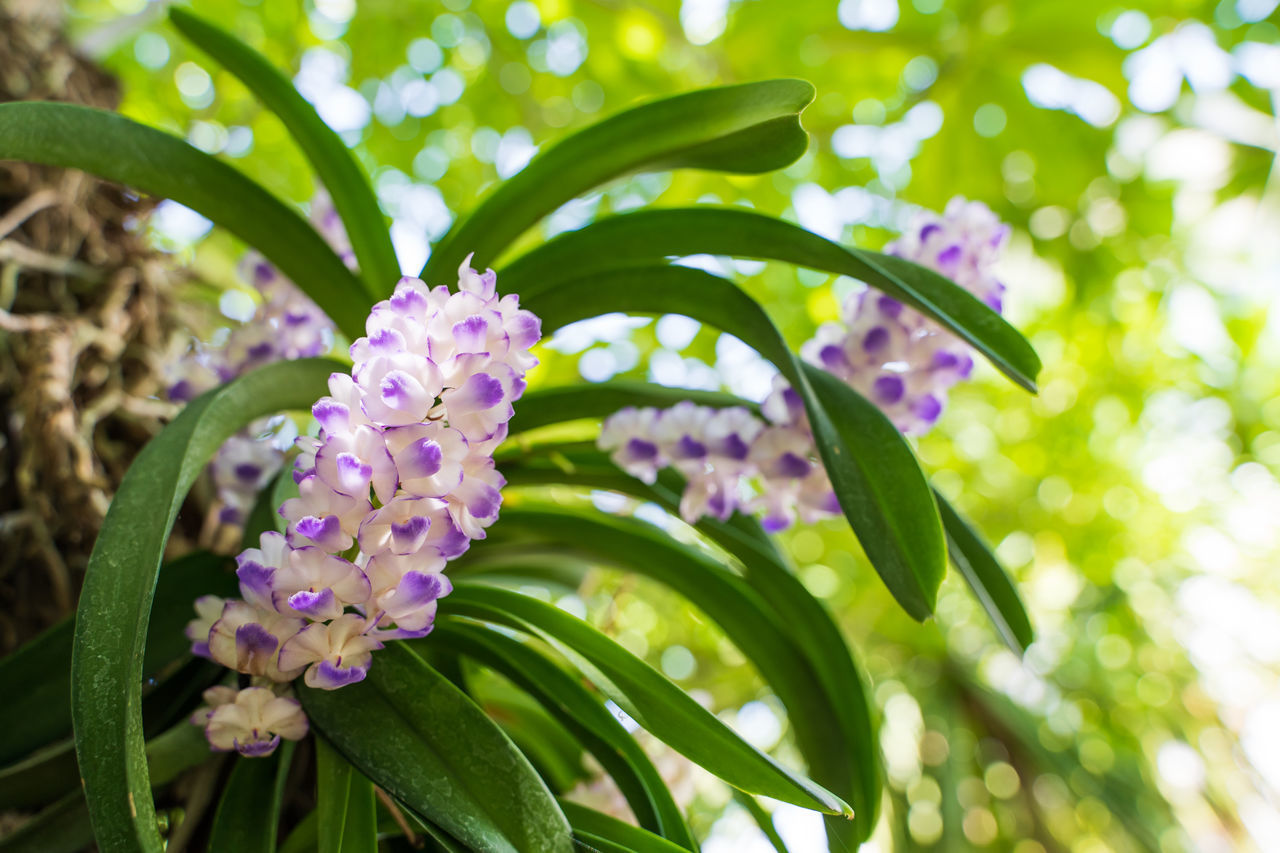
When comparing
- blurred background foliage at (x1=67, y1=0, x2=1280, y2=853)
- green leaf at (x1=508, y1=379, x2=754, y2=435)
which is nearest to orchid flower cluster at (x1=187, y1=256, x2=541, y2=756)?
green leaf at (x1=508, y1=379, x2=754, y2=435)

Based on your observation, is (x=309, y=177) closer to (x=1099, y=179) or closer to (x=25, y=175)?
(x=25, y=175)

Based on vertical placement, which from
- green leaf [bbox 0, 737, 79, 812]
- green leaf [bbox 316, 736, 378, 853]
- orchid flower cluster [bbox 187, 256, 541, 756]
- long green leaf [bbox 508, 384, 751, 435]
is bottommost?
green leaf [bbox 316, 736, 378, 853]

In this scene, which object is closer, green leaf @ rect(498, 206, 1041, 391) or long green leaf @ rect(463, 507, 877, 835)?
green leaf @ rect(498, 206, 1041, 391)

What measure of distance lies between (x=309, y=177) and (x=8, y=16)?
645 millimetres

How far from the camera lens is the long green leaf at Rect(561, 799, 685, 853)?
403 mm

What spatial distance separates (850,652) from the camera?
2.01ft

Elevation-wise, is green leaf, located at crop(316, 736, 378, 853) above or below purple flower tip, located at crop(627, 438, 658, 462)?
below

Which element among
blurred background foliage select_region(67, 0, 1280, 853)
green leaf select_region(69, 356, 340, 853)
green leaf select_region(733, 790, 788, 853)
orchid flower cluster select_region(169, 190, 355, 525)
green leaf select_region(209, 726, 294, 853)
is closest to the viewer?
green leaf select_region(69, 356, 340, 853)

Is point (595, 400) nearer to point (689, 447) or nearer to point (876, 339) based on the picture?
point (689, 447)

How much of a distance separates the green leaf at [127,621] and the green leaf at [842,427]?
0.79 ft

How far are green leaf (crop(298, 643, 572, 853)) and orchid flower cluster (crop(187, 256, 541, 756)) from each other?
3 cm

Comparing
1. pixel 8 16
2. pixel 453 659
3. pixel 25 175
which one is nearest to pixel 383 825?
pixel 453 659

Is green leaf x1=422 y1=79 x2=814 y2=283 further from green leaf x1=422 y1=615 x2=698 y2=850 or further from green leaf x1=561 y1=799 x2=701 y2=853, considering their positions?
green leaf x1=561 y1=799 x2=701 y2=853

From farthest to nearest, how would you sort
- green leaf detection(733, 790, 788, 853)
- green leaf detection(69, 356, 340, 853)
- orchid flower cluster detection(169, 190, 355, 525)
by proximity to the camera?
orchid flower cluster detection(169, 190, 355, 525) < green leaf detection(733, 790, 788, 853) < green leaf detection(69, 356, 340, 853)
